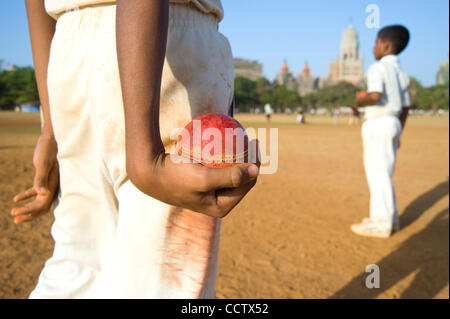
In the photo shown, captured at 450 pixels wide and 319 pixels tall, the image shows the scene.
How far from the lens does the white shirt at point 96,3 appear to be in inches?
35.6

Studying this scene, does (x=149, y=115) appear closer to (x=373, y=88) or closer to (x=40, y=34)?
(x=40, y=34)

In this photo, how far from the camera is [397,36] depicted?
3.75m

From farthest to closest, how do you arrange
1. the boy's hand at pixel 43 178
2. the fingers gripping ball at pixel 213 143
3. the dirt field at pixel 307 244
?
the dirt field at pixel 307 244 < the boy's hand at pixel 43 178 < the fingers gripping ball at pixel 213 143

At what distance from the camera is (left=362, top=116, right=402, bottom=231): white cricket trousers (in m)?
3.77

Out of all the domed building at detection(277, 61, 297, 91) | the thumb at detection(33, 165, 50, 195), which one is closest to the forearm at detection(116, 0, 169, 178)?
the thumb at detection(33, 165, 50, 195)

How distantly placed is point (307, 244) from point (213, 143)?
311cm

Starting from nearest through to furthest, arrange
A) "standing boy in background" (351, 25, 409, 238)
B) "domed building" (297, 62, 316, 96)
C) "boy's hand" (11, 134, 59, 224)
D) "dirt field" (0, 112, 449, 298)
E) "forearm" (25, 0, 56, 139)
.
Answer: "forearm" (25, 0, 56, 139), "boy's hand" (11, 134, 59, 224), "dirt field" (0, 112, 449, 298), "standing boy in background" (351, 25, 409, 238), "domed building" (297, 62, 316, 96)

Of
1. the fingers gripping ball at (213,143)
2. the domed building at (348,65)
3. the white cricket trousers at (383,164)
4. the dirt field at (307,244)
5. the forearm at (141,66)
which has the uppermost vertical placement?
the domed building at (348,65)

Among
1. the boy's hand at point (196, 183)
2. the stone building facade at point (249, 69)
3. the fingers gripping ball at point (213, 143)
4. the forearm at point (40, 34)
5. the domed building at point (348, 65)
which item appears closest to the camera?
the boy's hand at point (196, 183)

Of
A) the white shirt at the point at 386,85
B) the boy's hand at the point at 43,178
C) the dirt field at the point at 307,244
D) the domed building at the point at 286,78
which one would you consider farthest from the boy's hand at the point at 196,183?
the domed building at the point at 286,78

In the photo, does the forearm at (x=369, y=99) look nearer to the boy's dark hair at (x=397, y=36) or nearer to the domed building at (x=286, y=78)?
the boy's dark hair at (x=397, y=36)

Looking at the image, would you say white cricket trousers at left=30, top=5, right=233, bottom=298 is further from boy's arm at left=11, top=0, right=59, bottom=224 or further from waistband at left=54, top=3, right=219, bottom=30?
boy's arm at left=11, top=0, right=59, bottom=224
